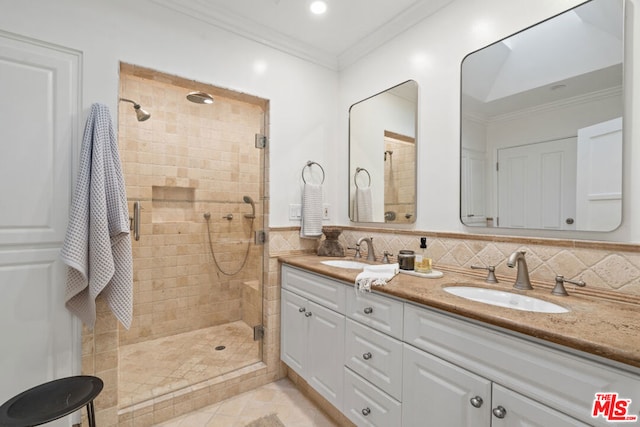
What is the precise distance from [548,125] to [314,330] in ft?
5.43

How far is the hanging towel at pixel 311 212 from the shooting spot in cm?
226

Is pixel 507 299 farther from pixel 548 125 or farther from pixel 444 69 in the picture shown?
pixel 444 69

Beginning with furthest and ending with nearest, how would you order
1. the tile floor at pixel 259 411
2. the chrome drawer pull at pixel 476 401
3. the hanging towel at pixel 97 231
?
the tile floor at pixel 259 411, the hanging towel at pixel 97 231, the chrome drawer pull at pixel 476 401

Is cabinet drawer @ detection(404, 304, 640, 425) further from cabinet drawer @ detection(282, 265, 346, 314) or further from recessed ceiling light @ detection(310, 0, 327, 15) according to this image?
recessed ceiling light @ detection(310, 0, 327, 15)

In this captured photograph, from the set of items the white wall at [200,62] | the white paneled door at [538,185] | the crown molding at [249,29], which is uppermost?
the crown molding at [249,29]

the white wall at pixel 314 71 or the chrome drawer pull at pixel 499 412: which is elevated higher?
the white wall at pixel 314 71

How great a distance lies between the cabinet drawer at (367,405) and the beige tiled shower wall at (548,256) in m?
0.80

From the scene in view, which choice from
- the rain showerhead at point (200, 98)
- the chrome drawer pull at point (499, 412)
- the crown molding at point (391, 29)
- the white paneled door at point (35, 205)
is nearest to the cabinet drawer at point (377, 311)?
the chrome drawer pull at point (499, 412)

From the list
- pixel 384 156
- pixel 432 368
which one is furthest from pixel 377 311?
pixel 384 156

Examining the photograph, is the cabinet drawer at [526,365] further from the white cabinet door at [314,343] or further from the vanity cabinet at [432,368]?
the white cabinet door at [314,343]

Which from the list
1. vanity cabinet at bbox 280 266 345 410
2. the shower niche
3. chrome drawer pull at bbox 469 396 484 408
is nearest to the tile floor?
vanity cabinet at bbox 280 266 345 410

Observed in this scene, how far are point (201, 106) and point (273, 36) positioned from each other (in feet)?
3.75

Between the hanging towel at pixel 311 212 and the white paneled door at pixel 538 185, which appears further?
the hanging towel at pixel 311 212

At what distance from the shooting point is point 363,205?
2.32m
